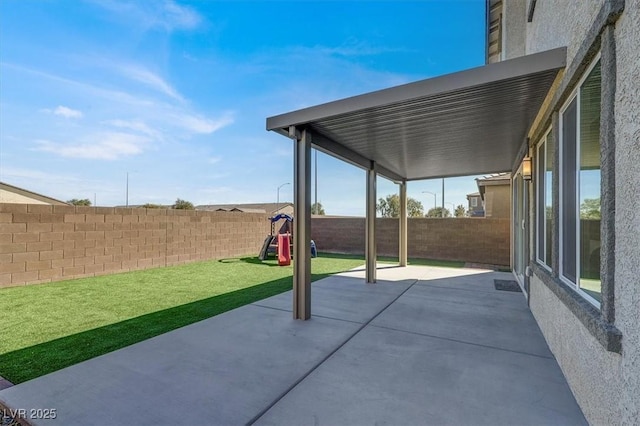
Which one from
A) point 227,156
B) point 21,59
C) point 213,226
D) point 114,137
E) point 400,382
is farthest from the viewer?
point 227,156

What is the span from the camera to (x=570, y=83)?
2.67 metres

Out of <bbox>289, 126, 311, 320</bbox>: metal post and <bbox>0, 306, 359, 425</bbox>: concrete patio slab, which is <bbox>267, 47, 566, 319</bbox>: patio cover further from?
<bbox>0, 306, 359, 425</bbox>: concrete patio slab

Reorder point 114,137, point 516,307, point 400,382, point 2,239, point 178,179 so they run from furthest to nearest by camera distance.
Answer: point 178,179, point 114,137, point 2,239, point 516,307, point 400,382

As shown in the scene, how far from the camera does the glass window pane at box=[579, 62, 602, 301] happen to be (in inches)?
92.2

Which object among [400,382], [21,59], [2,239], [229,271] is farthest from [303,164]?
[21,59]

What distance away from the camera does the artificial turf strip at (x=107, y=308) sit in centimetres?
344

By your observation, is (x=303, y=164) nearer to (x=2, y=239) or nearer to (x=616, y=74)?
(x=616, y=74)

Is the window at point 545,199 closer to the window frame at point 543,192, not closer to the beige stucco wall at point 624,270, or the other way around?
the window frame at point 543,192

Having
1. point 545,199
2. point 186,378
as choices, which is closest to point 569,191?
point 545,199

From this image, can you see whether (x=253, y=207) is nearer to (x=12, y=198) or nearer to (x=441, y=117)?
(x=12, y=198)

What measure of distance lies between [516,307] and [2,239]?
33.3 ft

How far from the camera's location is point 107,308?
5.15 metres

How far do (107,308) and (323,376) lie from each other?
4.18 meters

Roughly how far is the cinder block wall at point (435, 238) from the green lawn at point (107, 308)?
482 cm
